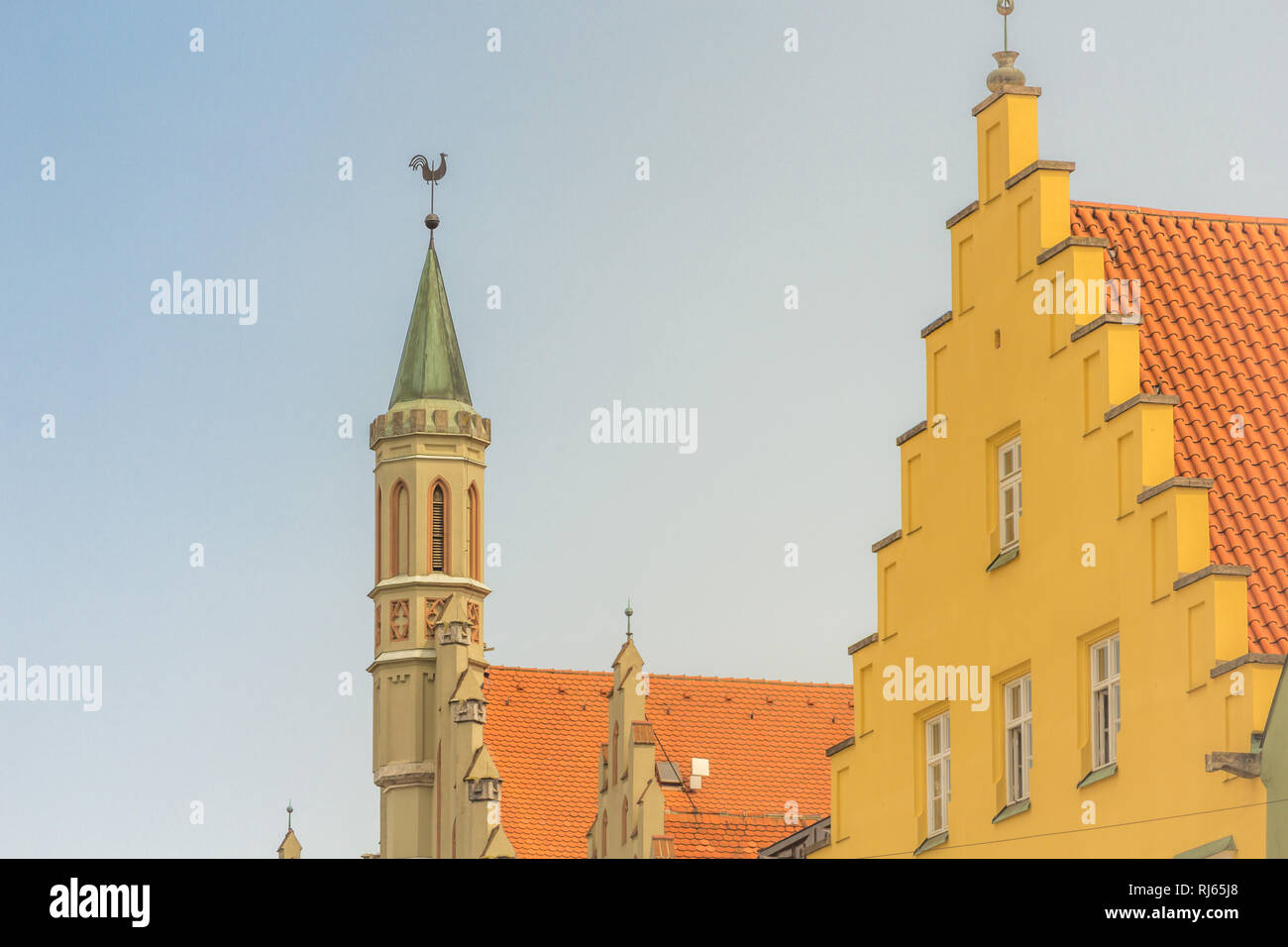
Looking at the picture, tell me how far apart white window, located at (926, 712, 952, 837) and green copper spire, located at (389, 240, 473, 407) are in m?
29.3

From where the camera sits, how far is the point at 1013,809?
76.9 ft

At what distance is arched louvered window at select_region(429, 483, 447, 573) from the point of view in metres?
52.7

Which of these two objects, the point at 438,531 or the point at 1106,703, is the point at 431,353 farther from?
the point at 1106,703

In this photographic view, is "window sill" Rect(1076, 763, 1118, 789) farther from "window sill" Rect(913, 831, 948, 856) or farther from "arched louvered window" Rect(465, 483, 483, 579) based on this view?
"arched louvered window" Rect(465, 483, 483, 579)

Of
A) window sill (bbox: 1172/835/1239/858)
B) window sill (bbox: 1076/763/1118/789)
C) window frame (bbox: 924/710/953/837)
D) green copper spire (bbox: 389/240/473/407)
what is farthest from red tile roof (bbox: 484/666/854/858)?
window sill (bbox: 1172/835/1239/858)

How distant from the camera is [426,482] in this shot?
173 feet

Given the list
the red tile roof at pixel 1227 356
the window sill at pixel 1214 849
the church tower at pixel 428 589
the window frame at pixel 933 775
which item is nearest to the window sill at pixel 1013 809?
the window frame at pixel 933 775

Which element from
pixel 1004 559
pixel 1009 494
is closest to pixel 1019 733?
pixel 1004 559

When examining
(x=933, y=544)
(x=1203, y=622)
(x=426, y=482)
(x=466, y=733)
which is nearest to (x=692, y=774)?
(x=466, y=733)

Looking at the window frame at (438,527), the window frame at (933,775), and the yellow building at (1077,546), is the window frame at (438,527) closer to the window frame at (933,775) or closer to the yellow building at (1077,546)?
the yellow building at (1077,546)

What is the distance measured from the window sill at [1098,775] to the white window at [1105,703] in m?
0.07

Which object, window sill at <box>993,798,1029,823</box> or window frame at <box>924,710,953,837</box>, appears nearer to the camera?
window sill at <box>993,798,1029,823</box>

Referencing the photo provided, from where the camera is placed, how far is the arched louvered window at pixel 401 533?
173 feet
